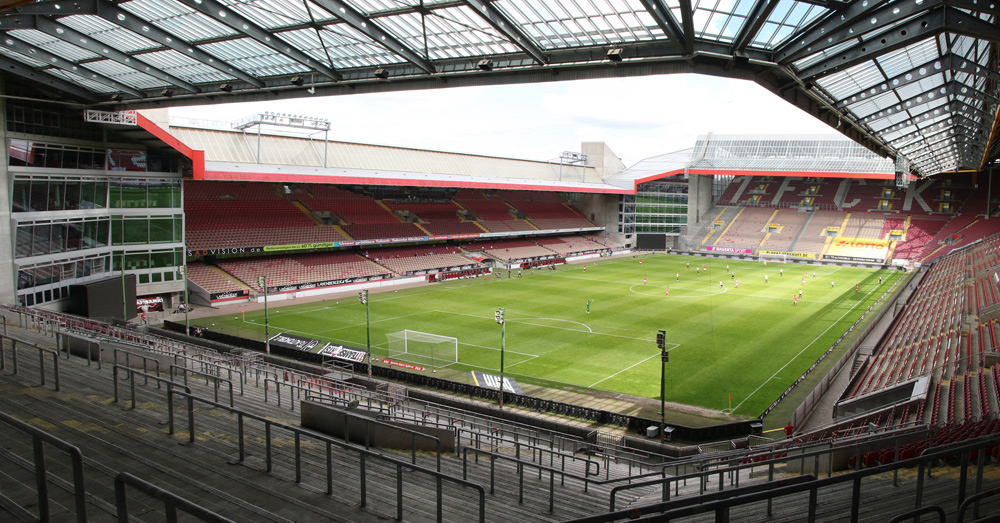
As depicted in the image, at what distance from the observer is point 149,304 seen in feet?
130

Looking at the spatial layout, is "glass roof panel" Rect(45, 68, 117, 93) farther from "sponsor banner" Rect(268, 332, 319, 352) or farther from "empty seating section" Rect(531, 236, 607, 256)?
"empty seating section" Rect(531, 236, 607, 256)

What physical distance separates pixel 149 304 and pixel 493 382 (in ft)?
85.6

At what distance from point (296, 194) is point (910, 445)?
2273 inches

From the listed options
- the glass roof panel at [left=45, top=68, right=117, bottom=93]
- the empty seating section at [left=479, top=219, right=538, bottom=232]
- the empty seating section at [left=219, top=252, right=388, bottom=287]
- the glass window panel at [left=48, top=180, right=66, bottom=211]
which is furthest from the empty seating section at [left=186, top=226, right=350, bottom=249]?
the empty seating section at [left=479, top=219, right=538, bottom=232]

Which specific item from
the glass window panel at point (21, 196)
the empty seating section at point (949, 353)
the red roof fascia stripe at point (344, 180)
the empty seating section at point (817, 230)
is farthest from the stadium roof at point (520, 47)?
the empty seating section at point (817, 230)

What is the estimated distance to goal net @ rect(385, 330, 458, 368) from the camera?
2962 centimetres

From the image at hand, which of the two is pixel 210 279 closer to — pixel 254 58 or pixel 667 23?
pixel 254 58

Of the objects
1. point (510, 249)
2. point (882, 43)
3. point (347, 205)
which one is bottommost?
point (510, 249)

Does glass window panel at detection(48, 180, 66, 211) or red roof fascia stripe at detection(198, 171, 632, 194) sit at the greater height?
red roof fascia stripe at detection(198, 171, 632, 194)

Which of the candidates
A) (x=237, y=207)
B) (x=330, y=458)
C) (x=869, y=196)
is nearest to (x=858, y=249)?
(x=869, y=196)

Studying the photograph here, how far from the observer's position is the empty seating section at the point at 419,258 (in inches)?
2297

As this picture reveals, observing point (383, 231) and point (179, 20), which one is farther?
point (383, 231)

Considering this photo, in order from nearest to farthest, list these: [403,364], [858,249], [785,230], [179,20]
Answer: [179,20], [403,364], [858,249], [785,230]

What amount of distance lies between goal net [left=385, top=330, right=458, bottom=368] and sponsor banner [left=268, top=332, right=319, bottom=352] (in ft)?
12.9
